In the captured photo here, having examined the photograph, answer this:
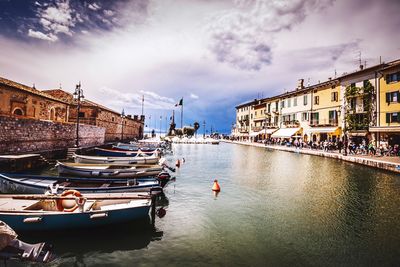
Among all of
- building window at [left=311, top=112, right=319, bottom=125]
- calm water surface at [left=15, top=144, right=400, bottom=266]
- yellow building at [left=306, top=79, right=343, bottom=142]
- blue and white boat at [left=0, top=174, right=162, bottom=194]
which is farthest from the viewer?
building window at [left=311, top=112, right=319, bottom=125]

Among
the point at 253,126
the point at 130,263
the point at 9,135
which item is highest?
the point at 253,126

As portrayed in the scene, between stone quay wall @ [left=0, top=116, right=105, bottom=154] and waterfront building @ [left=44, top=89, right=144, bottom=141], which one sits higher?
waterfront building @ [left=44, top=89, right=144, bottom=141]

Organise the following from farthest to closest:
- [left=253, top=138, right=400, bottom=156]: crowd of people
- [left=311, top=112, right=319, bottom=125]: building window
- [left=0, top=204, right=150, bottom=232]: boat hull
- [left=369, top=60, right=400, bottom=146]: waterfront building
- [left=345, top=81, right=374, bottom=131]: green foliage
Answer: [left=311, top=112, right=319, bottom=125]: building window
[left=345, top=81, right=374, bottom=131]: green foliage
[left=369, top=60, right=400, bottom=146]: waterfront building
[left=253, top=138, right=400, bottom=156]: crowd of people
[left=0, top=204, right=150, bottom=232]: boat hull

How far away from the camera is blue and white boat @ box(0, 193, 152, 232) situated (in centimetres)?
773

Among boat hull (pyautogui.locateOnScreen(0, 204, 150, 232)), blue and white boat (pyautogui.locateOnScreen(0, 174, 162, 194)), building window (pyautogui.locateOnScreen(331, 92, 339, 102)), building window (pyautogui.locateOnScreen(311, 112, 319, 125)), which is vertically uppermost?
building window (pyautogui.locateOnScreen(331, 92, 339, 102))

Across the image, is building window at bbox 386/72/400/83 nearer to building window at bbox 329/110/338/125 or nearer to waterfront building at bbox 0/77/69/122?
building window at bbox 329/110/338/125

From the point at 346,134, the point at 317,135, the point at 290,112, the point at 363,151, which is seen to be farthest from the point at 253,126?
the point at 363,151

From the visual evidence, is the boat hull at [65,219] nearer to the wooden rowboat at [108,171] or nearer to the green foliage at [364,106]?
the wooden rowboat at [108,171]

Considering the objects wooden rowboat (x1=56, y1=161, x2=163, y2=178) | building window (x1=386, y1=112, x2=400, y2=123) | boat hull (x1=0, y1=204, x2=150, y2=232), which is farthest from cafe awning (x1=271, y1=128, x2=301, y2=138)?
boat hull (x1=0, y1=204, x2=150, y2=232)

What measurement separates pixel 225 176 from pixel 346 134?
28.0m

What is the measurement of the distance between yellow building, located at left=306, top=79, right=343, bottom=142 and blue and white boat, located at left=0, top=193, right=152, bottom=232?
1559 inches

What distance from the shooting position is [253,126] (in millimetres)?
72375

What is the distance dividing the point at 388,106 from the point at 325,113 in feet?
38.1

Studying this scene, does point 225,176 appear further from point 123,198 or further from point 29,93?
point 29,93
